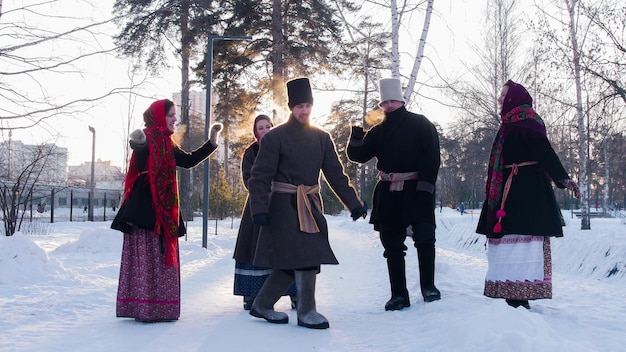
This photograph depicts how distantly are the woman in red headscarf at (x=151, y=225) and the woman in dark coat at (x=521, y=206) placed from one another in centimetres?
286

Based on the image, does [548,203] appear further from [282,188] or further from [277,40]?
[277,40]

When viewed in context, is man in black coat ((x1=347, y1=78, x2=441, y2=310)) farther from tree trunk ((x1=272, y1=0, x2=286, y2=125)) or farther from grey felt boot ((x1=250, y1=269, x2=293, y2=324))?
tree trunk ((x1=272, y1=0, x2=286, y2=125))

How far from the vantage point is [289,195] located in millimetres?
5125

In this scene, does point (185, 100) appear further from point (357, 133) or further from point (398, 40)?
point (357, 133)

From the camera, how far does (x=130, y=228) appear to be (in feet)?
17.3

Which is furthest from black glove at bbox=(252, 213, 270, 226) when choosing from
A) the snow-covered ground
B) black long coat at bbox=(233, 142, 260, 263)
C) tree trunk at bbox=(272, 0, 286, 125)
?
tree trunk at bbox=(272, 0, 286, 125)

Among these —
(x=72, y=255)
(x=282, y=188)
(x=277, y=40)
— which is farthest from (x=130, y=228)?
(x=277, y=40)

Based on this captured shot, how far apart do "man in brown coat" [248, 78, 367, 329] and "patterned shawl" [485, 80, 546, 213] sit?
1.38 meters

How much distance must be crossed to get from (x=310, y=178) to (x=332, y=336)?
1334mm

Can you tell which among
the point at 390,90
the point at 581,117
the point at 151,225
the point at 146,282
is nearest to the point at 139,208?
the point at 151,225

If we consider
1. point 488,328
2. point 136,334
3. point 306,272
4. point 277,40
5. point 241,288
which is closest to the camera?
point 488,328

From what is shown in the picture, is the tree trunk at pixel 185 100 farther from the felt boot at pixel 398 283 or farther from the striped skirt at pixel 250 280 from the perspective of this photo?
the felt boot at pixel 398 283

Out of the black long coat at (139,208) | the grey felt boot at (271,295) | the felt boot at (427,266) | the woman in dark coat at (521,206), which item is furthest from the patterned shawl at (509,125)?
the black long coat at (139,208)

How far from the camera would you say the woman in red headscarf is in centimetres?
517
